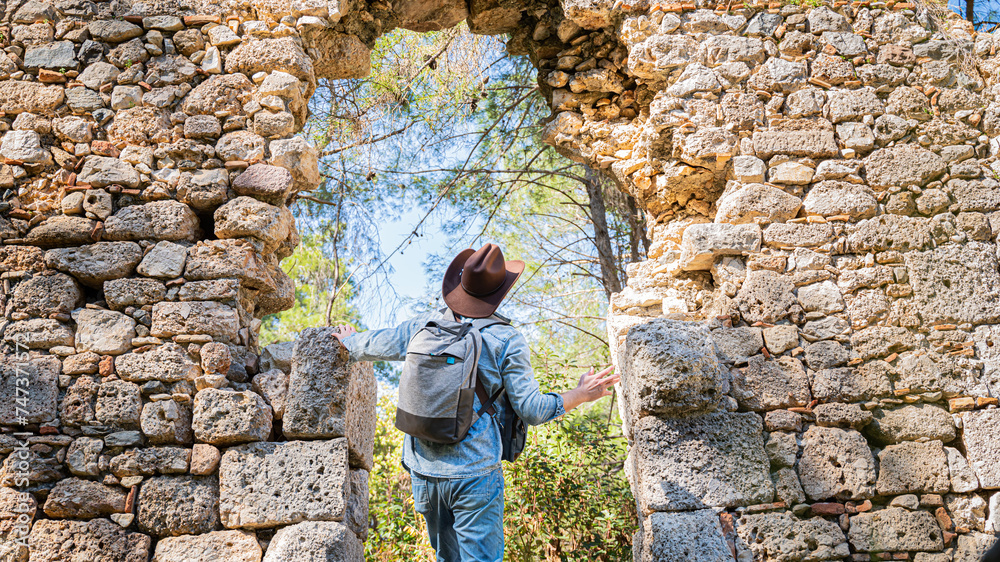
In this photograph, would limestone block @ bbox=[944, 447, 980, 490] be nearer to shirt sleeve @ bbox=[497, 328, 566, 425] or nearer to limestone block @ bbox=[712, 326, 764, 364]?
limestone block @ bbox=[712, 326, 764, 364]

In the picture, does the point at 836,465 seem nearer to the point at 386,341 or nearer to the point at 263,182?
the point at 386,341

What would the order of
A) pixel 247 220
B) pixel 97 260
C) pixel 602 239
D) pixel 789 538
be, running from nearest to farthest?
1. pixel 789 538
2. pixel 97 260
3. pixel 247 220
4. pixel 602 239

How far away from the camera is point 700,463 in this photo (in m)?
2.81

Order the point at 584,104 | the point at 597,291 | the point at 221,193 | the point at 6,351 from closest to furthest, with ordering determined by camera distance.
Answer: the point at 6,351
the point at 221,193
the point at 584,104
the point at 597,291

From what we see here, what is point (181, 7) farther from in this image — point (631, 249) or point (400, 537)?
point (631, 249)

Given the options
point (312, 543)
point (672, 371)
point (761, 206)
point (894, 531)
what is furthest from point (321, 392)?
point (894, 531)

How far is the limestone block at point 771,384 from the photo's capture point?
9.76 feet

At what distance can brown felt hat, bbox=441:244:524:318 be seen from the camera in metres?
2.72

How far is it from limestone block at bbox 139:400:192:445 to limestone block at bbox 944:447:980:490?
3337 mm

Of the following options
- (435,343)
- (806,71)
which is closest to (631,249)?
(806,71)

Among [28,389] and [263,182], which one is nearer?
[28,389]

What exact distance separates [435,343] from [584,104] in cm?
208

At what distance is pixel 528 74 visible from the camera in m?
6.50

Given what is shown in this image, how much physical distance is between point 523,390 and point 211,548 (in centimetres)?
152
